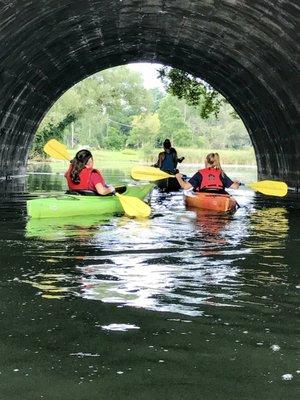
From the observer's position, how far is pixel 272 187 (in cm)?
1367

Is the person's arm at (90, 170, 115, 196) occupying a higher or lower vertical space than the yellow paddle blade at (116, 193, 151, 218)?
higher

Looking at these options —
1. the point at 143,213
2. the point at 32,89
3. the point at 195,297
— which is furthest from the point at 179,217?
the point at 32,89

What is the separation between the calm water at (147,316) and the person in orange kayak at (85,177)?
2.30 m

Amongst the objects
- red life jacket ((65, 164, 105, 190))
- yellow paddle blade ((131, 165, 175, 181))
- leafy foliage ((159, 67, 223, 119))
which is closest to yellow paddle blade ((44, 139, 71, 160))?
yellow paddle blade ((131, 165, 175, 181))

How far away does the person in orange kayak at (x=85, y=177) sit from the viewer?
11.6 metres

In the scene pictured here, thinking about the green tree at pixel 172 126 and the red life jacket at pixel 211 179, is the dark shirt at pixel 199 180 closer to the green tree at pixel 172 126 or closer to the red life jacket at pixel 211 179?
the red life jacket at pixel 211 179

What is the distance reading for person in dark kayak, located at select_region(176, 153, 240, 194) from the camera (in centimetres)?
1304

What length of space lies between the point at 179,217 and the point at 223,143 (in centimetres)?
9870

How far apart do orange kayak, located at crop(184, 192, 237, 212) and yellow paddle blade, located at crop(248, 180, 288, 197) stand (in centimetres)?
92

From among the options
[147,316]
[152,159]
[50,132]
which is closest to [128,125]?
[152,159]

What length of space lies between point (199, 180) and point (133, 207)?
200 cm

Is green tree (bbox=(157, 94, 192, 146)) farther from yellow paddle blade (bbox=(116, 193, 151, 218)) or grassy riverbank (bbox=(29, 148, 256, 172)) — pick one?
yellow paddle blade (bbox=(116, 193, 151, 218))

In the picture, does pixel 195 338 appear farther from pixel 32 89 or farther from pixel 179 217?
pixel 32 89

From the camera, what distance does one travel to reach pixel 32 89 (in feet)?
67.4
